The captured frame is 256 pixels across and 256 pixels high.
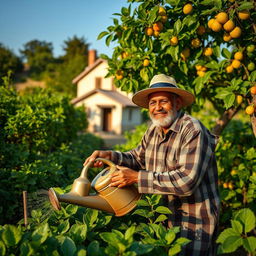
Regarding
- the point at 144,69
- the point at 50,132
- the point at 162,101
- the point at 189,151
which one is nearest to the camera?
the point at 189,151

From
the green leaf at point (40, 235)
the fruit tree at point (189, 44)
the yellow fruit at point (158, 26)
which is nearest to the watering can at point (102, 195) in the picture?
the green leaf at point (40, 235)

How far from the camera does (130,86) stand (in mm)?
2887

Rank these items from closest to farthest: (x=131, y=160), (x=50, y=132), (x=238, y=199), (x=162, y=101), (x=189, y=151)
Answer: (x=189, y=151) → (x=162, y=101) → (x=131, y=160) → (x=238, y=199) → (x=50, y=132)

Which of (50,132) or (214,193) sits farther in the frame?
(50,132)

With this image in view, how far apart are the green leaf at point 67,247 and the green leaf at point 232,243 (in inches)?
23.3

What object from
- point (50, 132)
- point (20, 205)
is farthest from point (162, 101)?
point (50, 132)

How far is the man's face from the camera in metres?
2.02

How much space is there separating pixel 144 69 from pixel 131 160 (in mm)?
943

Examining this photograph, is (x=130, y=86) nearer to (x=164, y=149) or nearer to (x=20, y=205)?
(x=164, y=149)

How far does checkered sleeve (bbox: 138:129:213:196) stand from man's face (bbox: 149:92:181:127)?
33 centimetres

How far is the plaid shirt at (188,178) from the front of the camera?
1664 mm

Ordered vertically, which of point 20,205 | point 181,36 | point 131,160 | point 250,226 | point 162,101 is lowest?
point 20,205

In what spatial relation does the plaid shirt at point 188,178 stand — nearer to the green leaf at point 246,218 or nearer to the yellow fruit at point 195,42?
the green leaf at point 246,218

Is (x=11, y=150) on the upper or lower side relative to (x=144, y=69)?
lower
